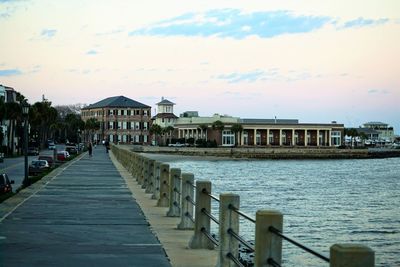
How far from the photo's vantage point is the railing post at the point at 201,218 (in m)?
12.5

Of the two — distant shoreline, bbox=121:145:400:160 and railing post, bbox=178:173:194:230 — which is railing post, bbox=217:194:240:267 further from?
distant shoreline, bbox=121:145:400:160

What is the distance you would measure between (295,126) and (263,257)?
179000 millimetres

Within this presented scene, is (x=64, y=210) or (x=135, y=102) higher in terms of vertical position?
(x=135, y=102)

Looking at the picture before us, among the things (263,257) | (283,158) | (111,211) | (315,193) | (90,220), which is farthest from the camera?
(283,158)

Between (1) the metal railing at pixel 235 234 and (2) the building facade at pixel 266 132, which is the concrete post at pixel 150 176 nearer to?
(1) the metal railing at pixel 235 234

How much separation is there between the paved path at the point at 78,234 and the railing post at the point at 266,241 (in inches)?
150

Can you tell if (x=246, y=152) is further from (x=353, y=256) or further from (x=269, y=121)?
(x=353, y=256)

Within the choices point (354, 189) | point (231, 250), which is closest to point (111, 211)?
point (231, 250)

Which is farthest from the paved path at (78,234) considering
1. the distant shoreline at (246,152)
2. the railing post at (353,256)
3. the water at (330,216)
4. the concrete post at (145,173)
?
the distant shoreline at (246,152)

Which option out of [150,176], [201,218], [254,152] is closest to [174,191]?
[201,218]

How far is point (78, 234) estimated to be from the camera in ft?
47.7

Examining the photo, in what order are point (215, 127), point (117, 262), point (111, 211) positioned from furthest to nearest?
point (215, 127) → point (111, 211) → point (117, 262)

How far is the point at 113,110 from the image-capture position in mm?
196625

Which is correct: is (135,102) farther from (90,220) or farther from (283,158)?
(90,220)
